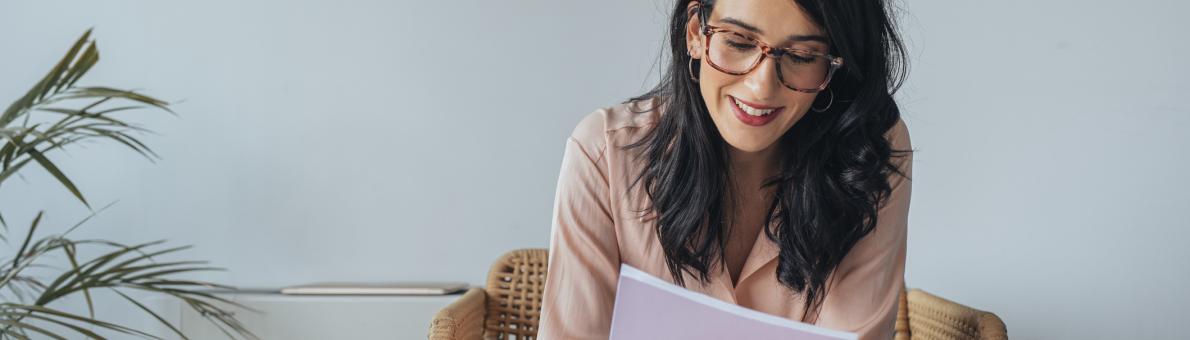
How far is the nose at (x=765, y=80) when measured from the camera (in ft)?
3.34

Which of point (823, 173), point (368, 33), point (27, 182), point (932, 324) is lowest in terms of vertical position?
point (932, 324)

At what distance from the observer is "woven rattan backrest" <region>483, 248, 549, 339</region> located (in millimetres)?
1821

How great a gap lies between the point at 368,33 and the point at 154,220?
1.93ft

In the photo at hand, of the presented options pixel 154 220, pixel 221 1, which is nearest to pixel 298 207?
pixel 154 220

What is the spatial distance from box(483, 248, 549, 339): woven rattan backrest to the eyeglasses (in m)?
0.87

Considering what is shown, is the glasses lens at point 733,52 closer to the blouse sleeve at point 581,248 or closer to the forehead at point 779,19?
the forehead at point 779,19

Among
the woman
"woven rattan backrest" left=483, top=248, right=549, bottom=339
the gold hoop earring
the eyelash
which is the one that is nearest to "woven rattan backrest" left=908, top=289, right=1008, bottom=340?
the woman

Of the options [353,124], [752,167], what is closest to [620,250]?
[752,167]

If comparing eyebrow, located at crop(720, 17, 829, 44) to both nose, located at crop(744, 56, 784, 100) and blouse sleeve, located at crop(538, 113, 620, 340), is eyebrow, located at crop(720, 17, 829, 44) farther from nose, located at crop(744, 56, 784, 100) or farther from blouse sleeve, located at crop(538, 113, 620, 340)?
blouse sleeve, located at crop(538, 113, 620, 340)

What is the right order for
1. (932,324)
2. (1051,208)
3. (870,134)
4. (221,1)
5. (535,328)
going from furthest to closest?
1. (221,1)
2. (535,328)
3. (1051,208)
4. (932,324)
5. (870,134)

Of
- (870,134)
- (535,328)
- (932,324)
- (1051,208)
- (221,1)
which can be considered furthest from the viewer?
(221,1)

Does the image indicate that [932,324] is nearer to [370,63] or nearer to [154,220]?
[370,63]

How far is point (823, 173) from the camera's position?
1215mm

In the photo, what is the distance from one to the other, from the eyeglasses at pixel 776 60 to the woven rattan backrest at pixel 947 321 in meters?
0.47
